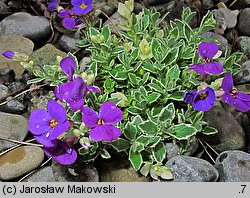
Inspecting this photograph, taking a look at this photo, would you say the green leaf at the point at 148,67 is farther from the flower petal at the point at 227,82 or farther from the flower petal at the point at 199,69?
the flower petal at the point at 227,82

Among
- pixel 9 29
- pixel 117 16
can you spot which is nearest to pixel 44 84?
pixel 9 29

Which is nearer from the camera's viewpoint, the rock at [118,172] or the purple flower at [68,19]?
the rock at [118,172]

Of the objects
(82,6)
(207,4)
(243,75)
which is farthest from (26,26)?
(243,75)

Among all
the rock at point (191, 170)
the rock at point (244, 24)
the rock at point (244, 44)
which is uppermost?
the rock at point (244, 24)

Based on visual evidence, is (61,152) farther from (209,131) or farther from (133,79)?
(209,131)

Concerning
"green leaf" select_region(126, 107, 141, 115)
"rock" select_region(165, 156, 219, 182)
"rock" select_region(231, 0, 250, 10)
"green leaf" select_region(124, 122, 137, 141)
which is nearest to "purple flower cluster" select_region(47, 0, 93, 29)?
"green leaf" select_region(126, 107, 141, 115)

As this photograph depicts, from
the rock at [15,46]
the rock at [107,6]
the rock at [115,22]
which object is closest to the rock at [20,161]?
the rock at [15,46]

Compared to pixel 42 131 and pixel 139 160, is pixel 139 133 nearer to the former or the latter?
pixel 139 160
